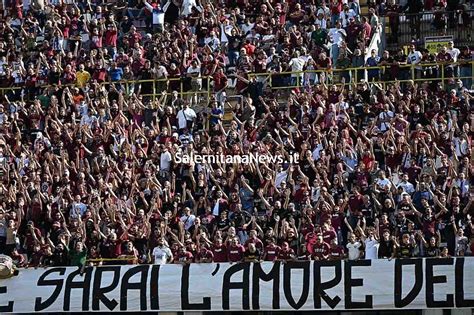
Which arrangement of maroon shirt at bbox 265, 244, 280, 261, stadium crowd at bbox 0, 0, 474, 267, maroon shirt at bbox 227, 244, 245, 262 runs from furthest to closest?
stadium crowd at bbox 0, 0, 474, 267 → maroon shirt at bbox 227, 244, 245, 262 → maroon shirt at bbox 265, 244, 280, 261

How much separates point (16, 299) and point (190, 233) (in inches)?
154

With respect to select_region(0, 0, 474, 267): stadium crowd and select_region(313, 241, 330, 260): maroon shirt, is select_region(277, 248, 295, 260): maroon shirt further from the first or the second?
select_region(313, 241, 330, 260): maroon shirt

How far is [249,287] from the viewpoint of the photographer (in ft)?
101

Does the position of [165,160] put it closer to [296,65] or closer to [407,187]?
[296,65]

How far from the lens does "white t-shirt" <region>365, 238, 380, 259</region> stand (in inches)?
1196

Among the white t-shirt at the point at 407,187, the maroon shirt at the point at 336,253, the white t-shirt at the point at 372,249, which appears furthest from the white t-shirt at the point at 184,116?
the white t-shirt at the point at 372,249

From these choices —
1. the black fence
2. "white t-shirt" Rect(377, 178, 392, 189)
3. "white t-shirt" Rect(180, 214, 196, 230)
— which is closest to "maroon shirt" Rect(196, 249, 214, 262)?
"white t-shirt" Rect(180, 214, 196, 230)

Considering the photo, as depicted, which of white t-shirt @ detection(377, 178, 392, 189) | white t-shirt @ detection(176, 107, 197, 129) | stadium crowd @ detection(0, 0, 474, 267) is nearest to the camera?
stadium crowd @ detection(0, 0, 474, 267)

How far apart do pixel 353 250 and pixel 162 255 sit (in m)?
4.10

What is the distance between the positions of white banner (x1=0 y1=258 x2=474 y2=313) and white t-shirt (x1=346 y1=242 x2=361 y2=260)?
0.41 metres

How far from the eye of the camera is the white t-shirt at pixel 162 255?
105ft

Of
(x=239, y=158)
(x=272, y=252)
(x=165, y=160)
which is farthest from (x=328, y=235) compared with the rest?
(x=165, y=160)

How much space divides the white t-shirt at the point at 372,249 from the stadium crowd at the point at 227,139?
0.14 ft

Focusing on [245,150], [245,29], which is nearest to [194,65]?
[245,29]
